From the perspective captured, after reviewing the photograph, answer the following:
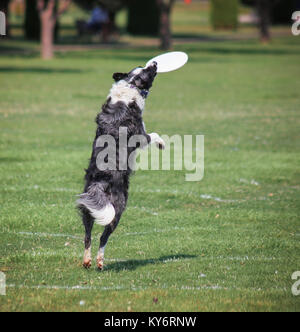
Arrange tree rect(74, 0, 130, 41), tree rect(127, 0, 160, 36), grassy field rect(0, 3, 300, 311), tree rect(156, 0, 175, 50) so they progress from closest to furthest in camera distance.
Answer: grassy field rect(0, 3, 300, 311) < tree rect(156, 0, 175, 50) < tree rect(74, 0, 130, 41) < tree rect(127, 0, 160, 36)

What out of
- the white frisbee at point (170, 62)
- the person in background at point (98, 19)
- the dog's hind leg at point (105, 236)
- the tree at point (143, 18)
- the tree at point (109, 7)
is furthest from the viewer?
the tree at point (143, 18)

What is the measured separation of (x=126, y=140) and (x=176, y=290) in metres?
1.64

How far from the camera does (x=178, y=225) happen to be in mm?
9547

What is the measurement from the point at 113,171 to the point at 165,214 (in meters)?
3.10

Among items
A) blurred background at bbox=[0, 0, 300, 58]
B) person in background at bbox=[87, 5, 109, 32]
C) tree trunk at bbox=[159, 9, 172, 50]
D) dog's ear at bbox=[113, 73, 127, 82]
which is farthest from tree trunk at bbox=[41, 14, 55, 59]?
dog's ear at bbox=[113, 73, 127, 82]

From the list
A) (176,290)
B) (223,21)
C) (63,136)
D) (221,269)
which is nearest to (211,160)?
(63,136)

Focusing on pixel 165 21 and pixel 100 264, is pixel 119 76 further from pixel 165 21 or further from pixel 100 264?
pixel 165 21

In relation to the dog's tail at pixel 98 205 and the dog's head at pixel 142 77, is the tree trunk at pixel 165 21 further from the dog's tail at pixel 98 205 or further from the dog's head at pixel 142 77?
the dog's tail at pixel 98 205

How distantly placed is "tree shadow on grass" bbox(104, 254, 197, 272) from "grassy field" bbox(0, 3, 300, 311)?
1 cm

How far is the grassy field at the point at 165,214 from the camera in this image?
6.70 meters

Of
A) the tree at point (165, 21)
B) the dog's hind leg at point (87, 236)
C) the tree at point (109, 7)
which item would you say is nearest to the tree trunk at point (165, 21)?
the tree at point (165, 21)

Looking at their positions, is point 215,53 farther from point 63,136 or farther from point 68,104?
point 63,136

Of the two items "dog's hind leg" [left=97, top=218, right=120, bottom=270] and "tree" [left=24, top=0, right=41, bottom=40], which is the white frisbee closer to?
"dog's hind leg" [left=97, top=218, right=120, bottom=270]

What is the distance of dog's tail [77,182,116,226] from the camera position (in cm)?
690
